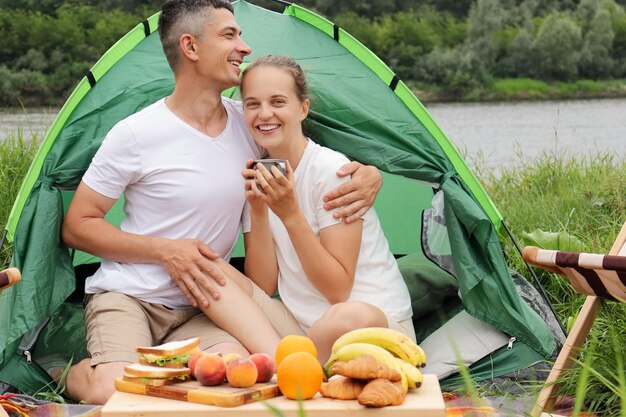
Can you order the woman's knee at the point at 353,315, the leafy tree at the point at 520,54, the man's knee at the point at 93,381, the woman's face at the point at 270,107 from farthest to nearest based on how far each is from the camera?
the leafy tree at the point at 520,54
the woman's face at the point at 270,107
the man's knee at the point at 93,381
the woman's knee at the point at 353,315

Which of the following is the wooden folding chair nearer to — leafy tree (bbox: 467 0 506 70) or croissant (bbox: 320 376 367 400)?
croissant (bbox: 320 376 367 400)

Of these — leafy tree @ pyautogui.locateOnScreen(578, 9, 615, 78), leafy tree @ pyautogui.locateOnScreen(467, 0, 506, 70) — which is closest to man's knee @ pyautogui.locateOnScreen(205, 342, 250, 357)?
leafy tree @ pyautogui.locateOnScreen(467, 0, 506, 70)

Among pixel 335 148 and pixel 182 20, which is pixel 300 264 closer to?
pixel 335 148

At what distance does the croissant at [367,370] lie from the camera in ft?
6.61

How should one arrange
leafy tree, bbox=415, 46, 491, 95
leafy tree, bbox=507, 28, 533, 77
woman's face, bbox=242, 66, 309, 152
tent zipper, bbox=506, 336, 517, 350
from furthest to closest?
1. leafy tree, bbox=507, 28, 533, 77
2. leafy tree, bbox=415, 46, 491, 95
3. tent zipper, bbox=506, 336, 517, 350
4. woman's face, bbox=242, 66, 309, 152

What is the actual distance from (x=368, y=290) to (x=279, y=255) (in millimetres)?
285

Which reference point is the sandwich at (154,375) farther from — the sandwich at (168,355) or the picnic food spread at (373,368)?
the picnic food spread at (373,368)

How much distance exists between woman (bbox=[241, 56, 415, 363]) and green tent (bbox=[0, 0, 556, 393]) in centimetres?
29

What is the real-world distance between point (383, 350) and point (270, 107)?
95 centimetres

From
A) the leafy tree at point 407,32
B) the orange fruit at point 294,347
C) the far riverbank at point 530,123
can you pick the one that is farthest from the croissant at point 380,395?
the leafy tree at point 407,32

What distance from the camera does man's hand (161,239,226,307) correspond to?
283 cm

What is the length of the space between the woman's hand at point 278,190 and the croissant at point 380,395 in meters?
0.77

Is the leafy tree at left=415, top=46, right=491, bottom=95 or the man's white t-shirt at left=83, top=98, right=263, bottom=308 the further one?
the leafy tree at left=415, top=46, right=491, bottom=95

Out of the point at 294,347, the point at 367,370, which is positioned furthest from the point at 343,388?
the point at 294,347
